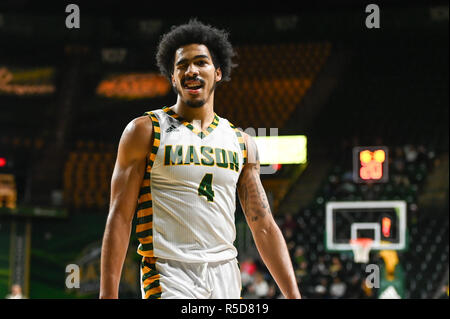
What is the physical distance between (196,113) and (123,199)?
55 cm

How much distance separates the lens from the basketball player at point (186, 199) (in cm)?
275

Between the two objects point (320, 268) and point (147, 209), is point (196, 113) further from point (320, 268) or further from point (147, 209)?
point (320, 268)

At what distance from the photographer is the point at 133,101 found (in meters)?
14.2

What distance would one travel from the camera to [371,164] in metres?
11.7

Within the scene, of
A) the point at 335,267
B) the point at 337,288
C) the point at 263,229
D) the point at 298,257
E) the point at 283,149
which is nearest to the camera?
the point at 263,229

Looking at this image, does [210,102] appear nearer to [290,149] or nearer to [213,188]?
[213,188]

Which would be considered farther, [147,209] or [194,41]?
[194,41]

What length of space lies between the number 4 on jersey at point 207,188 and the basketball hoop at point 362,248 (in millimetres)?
9126

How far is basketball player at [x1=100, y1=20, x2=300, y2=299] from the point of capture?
108 inches

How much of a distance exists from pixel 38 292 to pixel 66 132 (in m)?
3.20

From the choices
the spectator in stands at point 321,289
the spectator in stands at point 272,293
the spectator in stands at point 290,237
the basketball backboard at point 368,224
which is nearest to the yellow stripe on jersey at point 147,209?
the spectator in stands at point 272,293

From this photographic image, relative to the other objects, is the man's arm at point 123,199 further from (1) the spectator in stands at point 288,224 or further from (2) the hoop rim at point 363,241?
(1) the spectator in stands at point 288,224

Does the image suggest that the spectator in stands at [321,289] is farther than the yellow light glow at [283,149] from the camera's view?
No

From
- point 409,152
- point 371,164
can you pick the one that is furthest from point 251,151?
point 409,152
